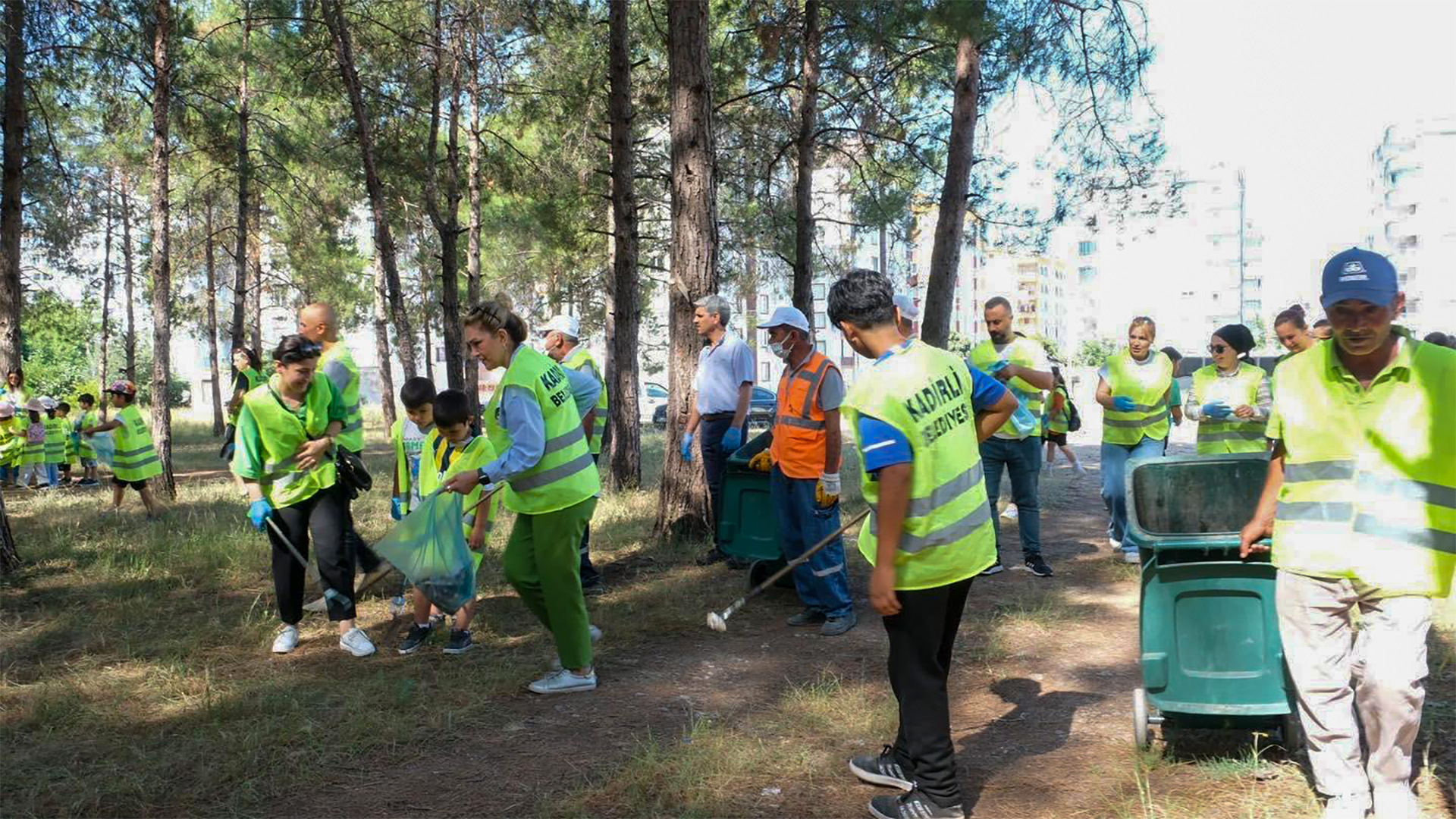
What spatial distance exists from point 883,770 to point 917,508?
1.02 meters

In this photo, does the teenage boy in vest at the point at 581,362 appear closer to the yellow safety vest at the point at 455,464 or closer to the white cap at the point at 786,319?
the yellow safety vest at the point at 455,464

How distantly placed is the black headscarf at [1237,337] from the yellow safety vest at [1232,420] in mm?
114

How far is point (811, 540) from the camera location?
17.8 feet

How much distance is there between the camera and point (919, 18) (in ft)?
27.2

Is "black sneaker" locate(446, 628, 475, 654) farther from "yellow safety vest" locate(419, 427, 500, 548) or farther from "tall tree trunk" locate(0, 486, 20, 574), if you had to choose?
"tall tree trunk" locate(0, 486, 20, 574)

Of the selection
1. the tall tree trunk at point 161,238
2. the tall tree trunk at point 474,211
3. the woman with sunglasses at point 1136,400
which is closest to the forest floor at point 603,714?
the woman with sunglasses at point 1136,400

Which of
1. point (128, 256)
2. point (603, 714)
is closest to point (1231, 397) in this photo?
point (603, 714)

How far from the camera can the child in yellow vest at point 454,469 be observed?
5020mm

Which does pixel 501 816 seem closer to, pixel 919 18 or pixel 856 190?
pixel 919 18

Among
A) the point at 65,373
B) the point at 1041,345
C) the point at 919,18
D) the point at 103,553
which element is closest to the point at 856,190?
the point at 919,18

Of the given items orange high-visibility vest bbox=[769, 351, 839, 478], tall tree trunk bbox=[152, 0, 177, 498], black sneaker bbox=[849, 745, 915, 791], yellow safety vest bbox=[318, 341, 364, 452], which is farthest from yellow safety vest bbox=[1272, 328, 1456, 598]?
tall tree trunk bbox=[152, 0, 177, 498]

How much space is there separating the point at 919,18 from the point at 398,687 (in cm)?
644

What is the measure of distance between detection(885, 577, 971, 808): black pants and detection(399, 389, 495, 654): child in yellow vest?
240 cm

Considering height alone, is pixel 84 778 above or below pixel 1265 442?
below
